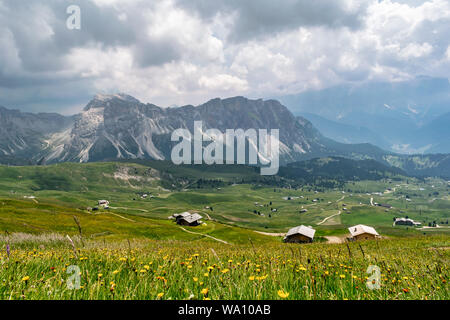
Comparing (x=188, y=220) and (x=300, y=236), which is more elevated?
(x=300, y=236)

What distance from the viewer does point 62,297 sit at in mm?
3738

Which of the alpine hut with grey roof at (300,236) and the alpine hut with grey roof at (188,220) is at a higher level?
the alpine hut with grey roof at (300,236)

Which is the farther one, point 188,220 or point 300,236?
point 188,220

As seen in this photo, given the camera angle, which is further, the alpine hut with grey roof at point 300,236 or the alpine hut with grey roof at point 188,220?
the alpine hut with grey roof at point 188,220

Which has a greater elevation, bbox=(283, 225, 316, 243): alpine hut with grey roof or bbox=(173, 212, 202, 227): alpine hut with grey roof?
bbox=(283, 225, 316, 243): alpine hut with grey roof

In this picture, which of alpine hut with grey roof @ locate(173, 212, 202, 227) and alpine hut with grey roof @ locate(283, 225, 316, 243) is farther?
alpine hut with grey roof @ locate(173, 212, 202, 227)
